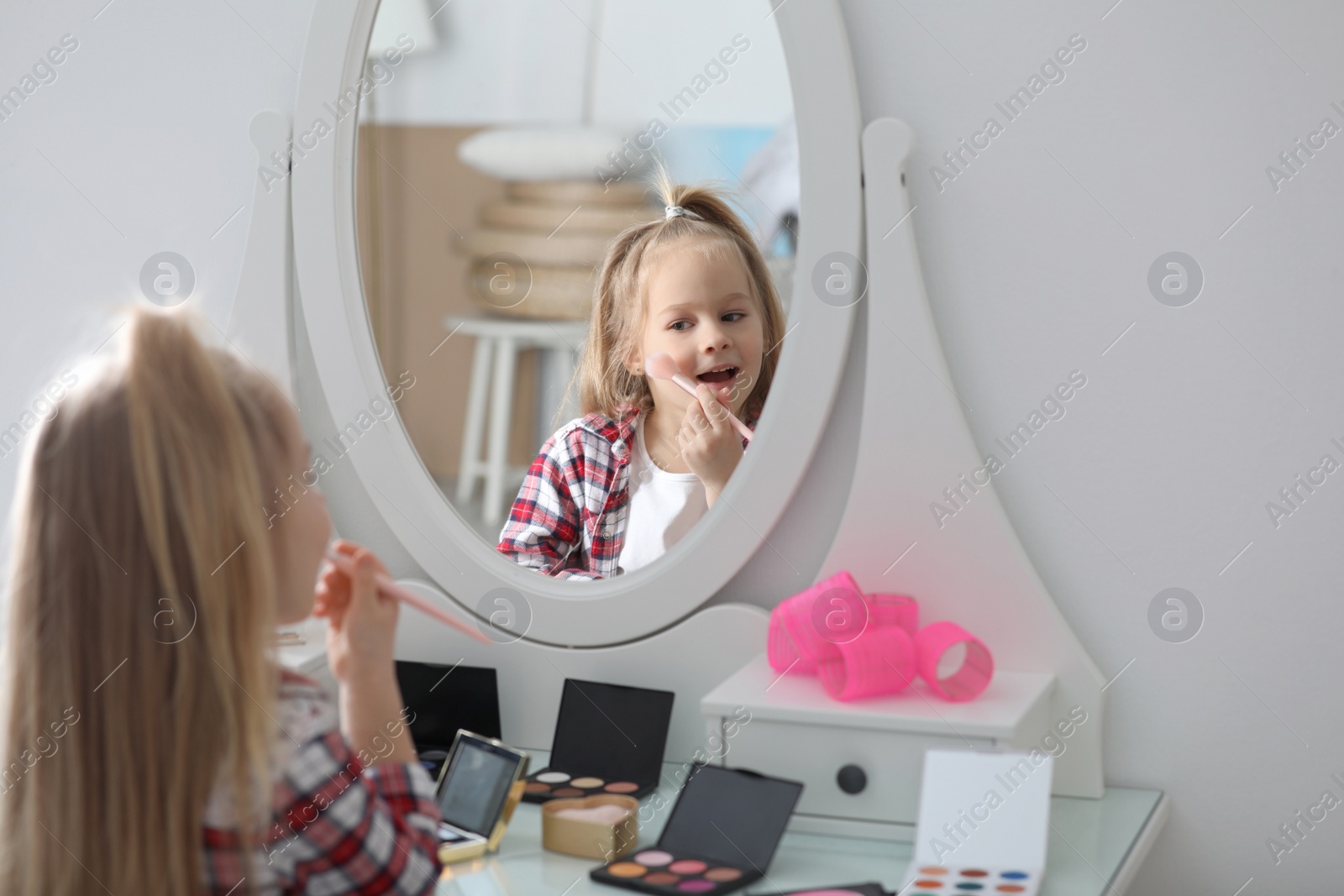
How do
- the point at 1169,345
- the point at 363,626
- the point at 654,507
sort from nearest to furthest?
1. the point at 363,626
2. the point at 1169,345
3. the point at 654,507

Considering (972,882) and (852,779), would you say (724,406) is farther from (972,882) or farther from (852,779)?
(972,882)

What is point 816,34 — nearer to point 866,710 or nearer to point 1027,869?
point 866,710

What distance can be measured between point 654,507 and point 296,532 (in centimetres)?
43

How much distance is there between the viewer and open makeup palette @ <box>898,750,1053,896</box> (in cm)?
79

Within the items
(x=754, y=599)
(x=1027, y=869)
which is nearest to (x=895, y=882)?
(x=1027, y=869)

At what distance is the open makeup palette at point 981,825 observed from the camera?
79 centimetres

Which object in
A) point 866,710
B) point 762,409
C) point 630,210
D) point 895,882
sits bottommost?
point 895,882

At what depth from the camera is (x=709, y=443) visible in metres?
1.05

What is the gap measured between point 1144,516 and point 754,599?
1.07 ft

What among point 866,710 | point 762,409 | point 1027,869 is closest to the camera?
point 1027,869

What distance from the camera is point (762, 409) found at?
103 centimetres

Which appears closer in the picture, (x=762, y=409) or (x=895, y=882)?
(x=895, y=882)

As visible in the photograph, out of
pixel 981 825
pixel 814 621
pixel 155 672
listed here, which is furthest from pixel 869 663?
pixel 155 672

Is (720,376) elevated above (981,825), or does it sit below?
above
